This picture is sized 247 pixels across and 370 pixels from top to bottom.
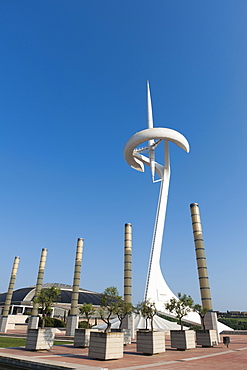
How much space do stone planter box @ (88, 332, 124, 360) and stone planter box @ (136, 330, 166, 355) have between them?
210cm

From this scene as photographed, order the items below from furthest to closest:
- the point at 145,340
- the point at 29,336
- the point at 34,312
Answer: the point at 34,312 < the point at 29,336 < the point at 145,340

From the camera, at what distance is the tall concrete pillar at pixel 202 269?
24344mm

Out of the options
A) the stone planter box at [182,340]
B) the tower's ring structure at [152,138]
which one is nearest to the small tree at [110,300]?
the stone planter box at [182,340]

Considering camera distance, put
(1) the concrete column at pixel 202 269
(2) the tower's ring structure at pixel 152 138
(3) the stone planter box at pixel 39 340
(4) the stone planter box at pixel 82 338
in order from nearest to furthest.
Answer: (3) the stone planter box at pixel 39 340, (4) the stone planter box at pixel 82 338, (1) the concrete column at pixel 202 269, (2) the tower's ring structure at pixel 152 138

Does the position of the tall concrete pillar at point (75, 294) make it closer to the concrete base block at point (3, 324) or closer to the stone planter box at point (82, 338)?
the concrete base block at point (3, 324)

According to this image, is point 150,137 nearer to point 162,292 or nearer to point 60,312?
point 162,292

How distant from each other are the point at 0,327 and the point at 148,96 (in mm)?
39597

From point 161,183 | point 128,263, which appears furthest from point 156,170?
point 128,263

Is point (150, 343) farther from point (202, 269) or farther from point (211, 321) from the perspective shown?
point (202, 269)

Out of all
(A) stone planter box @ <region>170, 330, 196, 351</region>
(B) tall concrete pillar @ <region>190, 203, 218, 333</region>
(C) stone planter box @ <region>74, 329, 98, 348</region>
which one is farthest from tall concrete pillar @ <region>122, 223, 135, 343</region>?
(A) stone planter box @ <region>170, 330, 196, 351</region>

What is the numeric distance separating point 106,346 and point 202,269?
16.4 metres

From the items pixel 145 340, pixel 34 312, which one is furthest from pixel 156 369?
pixel 34 312

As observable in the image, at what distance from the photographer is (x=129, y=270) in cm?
3338

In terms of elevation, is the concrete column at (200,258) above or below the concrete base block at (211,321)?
above
